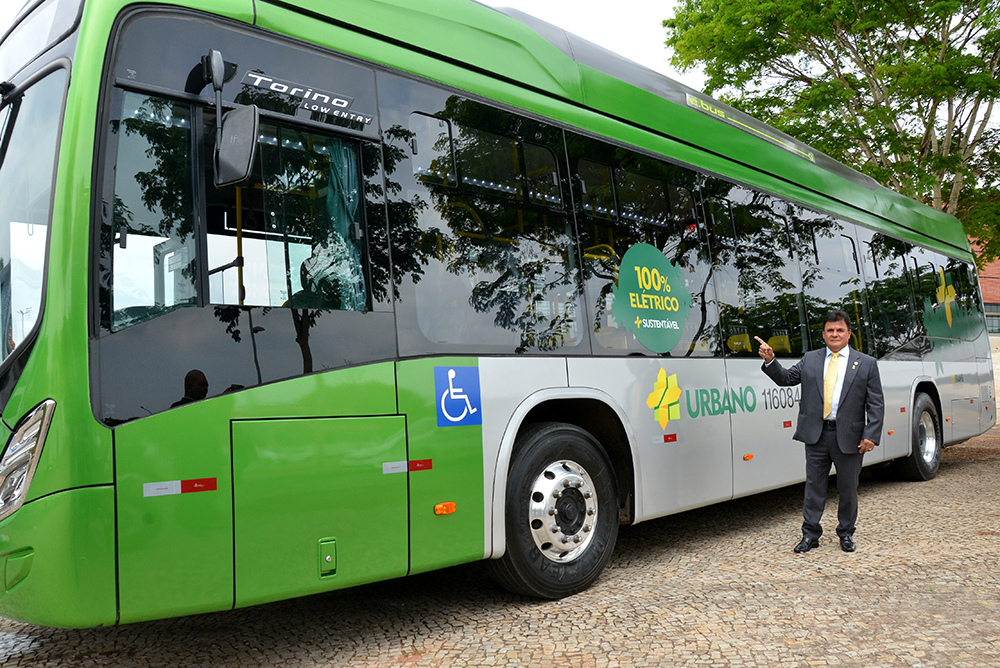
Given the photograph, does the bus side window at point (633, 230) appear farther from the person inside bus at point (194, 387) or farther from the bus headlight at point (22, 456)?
the bus headlight at point (22, 456)

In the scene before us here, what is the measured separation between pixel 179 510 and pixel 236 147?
1.54m

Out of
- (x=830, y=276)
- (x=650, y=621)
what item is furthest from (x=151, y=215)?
(x=830, y=276)

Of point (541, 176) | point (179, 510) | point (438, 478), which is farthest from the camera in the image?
point (541, 176)

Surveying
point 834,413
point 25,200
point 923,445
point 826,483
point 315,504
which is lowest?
point 923,445

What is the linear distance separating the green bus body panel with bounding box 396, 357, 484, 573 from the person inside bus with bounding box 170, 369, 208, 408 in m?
0.99

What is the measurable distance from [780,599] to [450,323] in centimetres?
263

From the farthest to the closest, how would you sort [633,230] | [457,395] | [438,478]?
[633,230], [457,395], [438,478]

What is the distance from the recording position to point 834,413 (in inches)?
247

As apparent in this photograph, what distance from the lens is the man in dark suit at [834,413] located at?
6.18 metres

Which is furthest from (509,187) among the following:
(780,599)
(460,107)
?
(780,599)

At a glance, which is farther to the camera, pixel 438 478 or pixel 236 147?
pixel 438 478

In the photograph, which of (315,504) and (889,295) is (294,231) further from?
(889,295)

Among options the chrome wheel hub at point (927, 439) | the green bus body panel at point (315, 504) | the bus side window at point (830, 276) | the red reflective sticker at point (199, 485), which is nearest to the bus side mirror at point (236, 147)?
the green bus body panel at point (315, 504)

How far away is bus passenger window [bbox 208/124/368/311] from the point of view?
3.66 m
